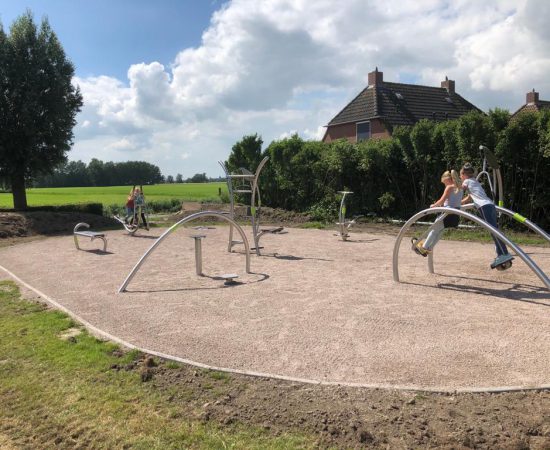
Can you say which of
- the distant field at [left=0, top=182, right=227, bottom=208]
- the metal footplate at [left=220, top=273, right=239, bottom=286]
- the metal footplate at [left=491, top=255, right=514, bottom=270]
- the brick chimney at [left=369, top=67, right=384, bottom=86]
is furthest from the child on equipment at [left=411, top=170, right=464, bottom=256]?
the distant field at [left=0, top=182, right=227, bottom=208]

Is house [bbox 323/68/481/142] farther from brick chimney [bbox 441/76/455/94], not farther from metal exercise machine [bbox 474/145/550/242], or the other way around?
metal exercise machine [bbox 474/145/550/242]

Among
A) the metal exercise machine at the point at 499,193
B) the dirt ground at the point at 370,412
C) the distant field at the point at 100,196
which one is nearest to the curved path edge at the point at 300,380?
the dirt ground at the point at 370,412

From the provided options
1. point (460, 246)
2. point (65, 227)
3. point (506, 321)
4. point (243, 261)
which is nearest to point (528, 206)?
point (460, 246)

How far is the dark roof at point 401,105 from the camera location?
28547 mm

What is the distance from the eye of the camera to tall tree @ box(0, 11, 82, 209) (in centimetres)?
1992

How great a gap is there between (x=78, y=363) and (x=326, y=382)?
2.14 meters

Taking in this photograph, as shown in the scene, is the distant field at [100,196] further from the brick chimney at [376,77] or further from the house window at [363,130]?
the brick chimney at [376,77]

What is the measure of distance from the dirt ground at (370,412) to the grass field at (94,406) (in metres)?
0.11

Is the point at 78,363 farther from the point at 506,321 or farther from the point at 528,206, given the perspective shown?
the point at 528,206

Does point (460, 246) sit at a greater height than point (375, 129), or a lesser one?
lesser

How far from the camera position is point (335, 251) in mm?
11172

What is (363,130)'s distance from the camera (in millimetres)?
29578

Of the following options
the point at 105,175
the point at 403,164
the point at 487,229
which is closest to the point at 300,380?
the point at 487,229

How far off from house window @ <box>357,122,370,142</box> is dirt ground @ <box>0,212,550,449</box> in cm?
2678
